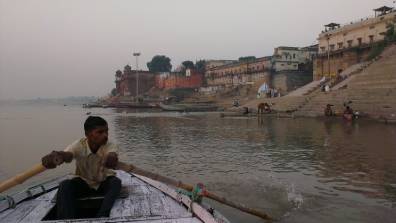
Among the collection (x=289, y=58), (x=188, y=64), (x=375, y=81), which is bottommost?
(x=375, y=81)

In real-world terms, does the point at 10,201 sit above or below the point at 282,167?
above

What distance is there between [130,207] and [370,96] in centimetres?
2508

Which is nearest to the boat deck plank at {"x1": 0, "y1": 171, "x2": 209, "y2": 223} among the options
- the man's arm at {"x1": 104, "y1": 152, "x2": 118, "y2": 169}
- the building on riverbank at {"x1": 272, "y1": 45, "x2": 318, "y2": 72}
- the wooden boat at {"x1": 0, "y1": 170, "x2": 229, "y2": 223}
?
the wooden boat at {"x1": 0, "y1": 170, "x2": 229, "y2": 223}

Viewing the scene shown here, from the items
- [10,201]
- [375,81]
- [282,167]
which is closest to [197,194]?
[10,201]

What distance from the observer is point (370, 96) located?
84.8 feet

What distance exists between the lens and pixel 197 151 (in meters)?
12.8

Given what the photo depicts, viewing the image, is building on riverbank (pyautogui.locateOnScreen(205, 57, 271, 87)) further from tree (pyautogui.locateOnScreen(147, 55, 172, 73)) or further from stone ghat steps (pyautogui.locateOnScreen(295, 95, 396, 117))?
tree (pyautogui.locateOnScreen(147, 55, 172, 73))

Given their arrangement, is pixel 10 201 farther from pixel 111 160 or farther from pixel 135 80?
pixel 135 80

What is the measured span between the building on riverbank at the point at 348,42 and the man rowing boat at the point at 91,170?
1681 inches

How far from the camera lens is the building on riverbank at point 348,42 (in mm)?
43031

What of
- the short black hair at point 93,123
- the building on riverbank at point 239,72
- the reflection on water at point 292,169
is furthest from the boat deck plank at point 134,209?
the building on riverbank at point 239,72

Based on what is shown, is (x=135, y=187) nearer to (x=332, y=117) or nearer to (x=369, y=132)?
(x=369, y=132)

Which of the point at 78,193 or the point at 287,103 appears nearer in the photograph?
the point at 78,193

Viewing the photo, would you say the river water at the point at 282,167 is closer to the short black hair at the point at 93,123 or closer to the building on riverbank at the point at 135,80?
the short black hair at the point at 93,123
